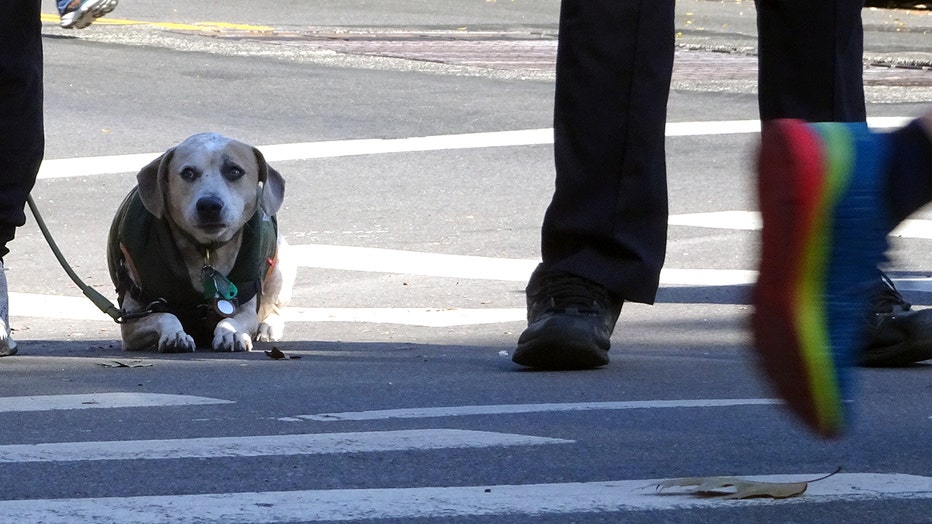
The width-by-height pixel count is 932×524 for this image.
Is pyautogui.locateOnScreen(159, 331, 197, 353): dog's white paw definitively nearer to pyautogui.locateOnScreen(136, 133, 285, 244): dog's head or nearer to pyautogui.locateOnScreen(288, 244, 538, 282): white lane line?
pyautogui.locateOnScreen(136, 133, 285, 244): dog's head

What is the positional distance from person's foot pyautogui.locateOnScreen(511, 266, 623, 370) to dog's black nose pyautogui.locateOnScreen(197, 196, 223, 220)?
1.57 m

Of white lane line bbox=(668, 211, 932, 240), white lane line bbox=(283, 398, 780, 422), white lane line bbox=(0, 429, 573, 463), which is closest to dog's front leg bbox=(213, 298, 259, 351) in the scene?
white lane line bbox=(283, 398, 780, 422)

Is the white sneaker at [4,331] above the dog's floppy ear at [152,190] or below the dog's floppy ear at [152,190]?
below

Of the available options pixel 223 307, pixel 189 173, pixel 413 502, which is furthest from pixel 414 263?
pixel 413 502

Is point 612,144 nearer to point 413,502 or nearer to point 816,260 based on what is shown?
point 816,260

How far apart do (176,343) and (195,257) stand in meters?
0.37

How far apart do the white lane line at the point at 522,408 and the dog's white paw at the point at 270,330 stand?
229cm

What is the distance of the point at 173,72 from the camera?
14672 millimetres

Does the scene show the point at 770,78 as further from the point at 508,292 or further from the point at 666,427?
the point at 508,292

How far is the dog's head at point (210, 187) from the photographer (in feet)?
19.3

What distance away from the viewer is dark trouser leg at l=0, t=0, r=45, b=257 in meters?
4.90

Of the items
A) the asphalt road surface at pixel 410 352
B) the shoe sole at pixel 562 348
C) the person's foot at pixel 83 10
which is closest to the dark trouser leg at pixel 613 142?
the shoe sole at pixel 562 348

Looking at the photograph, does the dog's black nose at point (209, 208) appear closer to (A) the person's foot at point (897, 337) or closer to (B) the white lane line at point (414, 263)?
(B) the white lane line at point (414, 263)

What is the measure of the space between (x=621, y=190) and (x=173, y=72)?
10542 millimetres
